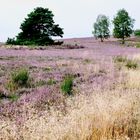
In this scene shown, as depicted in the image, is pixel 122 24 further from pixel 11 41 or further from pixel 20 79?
pixel 20 79

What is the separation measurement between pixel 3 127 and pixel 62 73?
30.7 feet

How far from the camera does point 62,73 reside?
53.2 feet

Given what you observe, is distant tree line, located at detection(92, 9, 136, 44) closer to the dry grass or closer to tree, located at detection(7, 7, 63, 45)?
tree, located at detection(7, 7, 63, 45)

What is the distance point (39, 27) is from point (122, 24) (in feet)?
119

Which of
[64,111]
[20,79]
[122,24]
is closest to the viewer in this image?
[64,111]

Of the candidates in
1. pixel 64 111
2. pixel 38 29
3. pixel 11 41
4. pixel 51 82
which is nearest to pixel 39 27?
pixel 38 29

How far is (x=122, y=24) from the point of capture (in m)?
78.8

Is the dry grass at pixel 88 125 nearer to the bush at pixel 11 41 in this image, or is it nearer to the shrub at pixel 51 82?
the shrub at pixel 51 82

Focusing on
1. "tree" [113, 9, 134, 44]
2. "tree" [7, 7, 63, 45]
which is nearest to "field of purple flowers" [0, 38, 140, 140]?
"tree" [7, 7, 63, 45]

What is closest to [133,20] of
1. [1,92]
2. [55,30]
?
[55,30]

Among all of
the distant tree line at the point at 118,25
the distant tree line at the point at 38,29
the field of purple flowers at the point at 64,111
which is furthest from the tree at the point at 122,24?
the field of purple flowers at the point at 64,111

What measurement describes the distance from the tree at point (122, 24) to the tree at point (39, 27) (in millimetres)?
33909

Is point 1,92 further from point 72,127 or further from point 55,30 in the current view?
point 55,30

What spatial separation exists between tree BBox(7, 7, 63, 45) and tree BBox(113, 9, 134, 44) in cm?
3391
